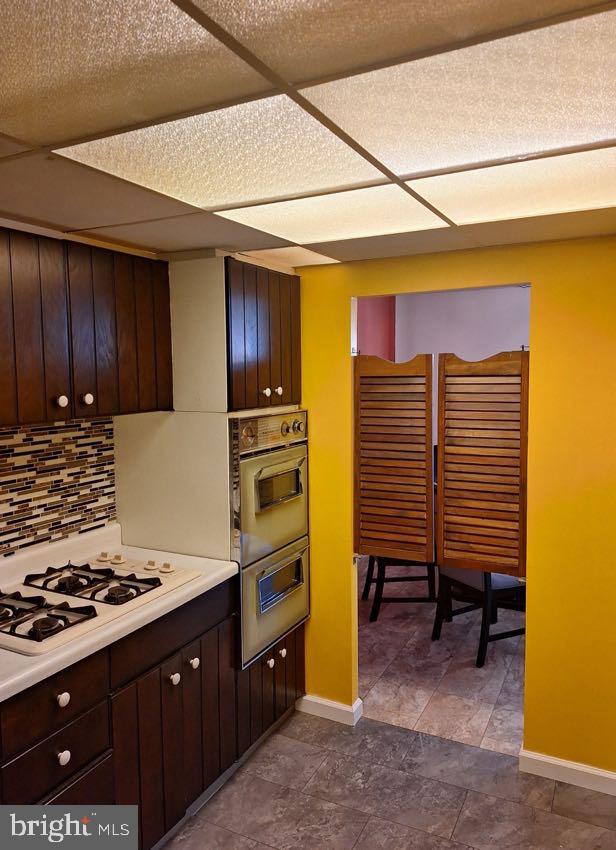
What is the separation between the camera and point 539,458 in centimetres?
266

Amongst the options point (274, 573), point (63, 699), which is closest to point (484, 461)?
point (274, 573)

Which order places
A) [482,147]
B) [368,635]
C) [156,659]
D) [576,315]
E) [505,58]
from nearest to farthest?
[505,58], [482,147], [156,659], [576,315], [368,635]

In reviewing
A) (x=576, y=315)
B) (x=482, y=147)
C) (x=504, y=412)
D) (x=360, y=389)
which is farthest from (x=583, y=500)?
(x=482, y=147)

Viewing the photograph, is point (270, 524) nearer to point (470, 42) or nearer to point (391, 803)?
point (391, 803)

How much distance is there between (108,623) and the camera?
209 centimetres

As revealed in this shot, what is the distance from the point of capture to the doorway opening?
322 cm

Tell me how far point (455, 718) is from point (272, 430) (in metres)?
1.76

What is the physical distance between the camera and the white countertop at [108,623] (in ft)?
5.85

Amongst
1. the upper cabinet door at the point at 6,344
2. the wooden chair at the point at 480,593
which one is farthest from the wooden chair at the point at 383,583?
the upper cabinet door at the point at 6,344

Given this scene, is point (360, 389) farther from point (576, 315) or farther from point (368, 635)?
point (368, 635)

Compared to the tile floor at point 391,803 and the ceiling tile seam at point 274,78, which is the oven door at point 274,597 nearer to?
the tile floor at point 391,803

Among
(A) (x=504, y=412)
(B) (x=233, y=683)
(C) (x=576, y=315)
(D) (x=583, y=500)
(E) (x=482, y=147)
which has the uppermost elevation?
(E) (x=482, y=147)

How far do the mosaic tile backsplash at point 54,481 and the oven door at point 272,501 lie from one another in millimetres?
675

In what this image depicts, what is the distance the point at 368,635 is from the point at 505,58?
371 cm
